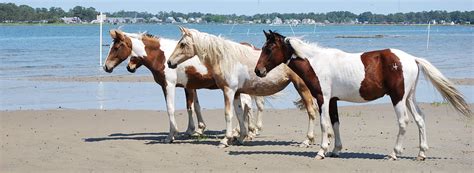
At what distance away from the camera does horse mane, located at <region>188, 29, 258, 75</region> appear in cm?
1452

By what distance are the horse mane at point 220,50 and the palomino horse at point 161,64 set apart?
847 millimetres

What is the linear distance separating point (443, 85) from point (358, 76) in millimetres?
1153

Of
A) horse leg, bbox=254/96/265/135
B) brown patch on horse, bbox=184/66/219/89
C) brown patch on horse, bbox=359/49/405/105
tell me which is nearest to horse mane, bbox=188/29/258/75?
brown patch on horse, bbox=184/66/219/89


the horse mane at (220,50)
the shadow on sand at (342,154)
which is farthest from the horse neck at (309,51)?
the horse mane at (220,50)

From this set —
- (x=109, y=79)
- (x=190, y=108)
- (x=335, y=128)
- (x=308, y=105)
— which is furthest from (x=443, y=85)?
(x=109, y=79)

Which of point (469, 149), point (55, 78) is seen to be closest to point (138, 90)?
point (55, 78)

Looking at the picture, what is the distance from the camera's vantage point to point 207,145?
1484 cm

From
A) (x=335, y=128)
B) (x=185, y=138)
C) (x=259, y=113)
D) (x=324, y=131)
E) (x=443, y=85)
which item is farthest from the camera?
(x=259, y=113)

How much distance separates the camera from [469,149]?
13844mm

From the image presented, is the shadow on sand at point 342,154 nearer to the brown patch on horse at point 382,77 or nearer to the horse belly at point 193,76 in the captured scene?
the brown patch on horse at point 382,77

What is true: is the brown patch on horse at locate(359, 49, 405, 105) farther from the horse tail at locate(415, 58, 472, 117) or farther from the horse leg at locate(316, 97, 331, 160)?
the horse leg at locate(316, 97, 331, 160)

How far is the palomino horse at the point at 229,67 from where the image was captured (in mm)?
14523

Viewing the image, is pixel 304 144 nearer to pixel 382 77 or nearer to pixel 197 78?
pixel 197 78

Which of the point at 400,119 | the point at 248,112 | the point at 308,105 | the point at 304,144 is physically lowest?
the point at 304,144
